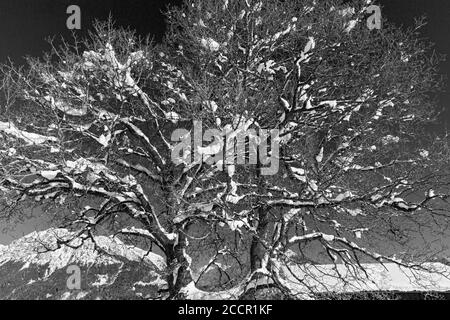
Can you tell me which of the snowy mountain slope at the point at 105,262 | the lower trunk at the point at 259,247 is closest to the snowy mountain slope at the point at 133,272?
the snowy mountain slope at the point at 105,262

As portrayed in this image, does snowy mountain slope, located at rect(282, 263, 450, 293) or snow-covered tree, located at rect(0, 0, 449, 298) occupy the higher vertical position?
snow-covered tree, located at rect(0, 0, 449, 298)

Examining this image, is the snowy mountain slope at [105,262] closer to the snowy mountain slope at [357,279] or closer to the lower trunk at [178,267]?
the lower trunk at [178,267]

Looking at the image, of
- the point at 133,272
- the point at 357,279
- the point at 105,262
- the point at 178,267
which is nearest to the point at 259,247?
the point at 178,267

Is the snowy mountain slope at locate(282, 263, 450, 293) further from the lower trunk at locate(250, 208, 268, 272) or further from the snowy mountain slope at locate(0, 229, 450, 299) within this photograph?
the lower trunk at locate(250, 208, 268, 272)

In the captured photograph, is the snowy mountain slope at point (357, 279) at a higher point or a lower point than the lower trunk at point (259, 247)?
lower

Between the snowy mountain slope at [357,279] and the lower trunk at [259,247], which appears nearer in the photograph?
the snowy mountain slope at [357,279]

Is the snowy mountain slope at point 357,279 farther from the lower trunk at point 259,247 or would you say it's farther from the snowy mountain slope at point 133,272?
the lower trunk at point 259,247

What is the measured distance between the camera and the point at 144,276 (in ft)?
42.1

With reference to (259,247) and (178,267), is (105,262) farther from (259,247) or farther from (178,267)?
(259,247)

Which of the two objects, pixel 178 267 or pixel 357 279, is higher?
pixel 178 267

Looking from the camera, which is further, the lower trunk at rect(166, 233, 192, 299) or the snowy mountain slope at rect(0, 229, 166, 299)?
the snowy mountain slope at rect(0, 229, 166, 299)

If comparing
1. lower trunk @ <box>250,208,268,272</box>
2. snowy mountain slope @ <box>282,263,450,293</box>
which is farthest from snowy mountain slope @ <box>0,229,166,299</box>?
snowy mountain slope @ <box>282,263,450,293</box>

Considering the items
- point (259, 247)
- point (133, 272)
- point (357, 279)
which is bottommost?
point (357, 279)

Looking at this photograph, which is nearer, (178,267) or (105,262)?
(178,267)
